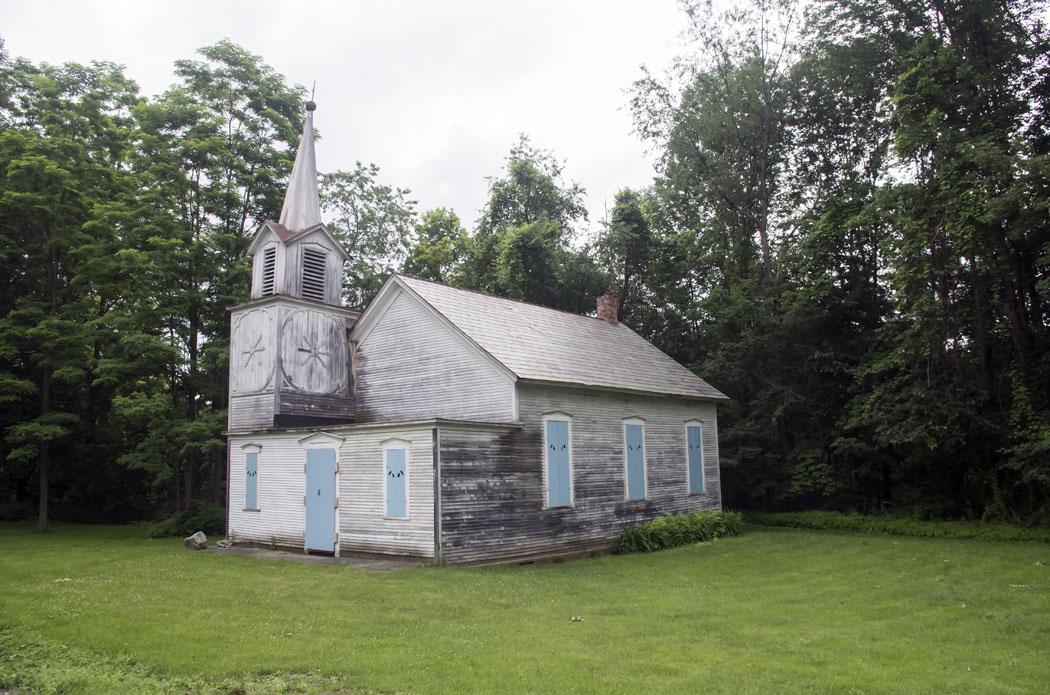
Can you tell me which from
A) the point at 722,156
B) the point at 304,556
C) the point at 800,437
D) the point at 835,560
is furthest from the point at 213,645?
the point at 722,156

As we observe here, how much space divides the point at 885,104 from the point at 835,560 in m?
13.9

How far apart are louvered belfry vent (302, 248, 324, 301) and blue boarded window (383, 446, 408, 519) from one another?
6693 mm

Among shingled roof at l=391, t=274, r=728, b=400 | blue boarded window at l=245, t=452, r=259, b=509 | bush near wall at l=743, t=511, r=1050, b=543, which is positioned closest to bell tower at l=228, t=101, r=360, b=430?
blue boarded window at l=245, t=452, r=259, b=509

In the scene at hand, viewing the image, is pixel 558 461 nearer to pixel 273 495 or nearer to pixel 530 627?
pixel 273 495

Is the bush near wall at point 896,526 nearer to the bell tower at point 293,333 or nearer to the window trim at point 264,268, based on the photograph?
the bell tower at point 293,333

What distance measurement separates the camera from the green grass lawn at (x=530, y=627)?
640cm

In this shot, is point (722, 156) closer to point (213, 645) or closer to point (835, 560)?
point (835, 560)

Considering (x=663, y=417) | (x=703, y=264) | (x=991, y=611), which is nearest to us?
(x=991, y=611)

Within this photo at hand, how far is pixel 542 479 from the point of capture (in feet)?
52.6

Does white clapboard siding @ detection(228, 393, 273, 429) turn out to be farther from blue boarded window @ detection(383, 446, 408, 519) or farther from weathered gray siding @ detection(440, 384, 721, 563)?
weathered gray siding @ detection(440, 384, 721, 563)

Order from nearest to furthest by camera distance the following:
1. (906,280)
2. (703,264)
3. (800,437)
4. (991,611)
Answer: (991,611)
(906,280)
(800,437)
(703,264)

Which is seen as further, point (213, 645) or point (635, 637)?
point (635, 637)

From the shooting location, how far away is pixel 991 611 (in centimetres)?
966

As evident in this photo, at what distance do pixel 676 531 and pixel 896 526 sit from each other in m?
7.07
